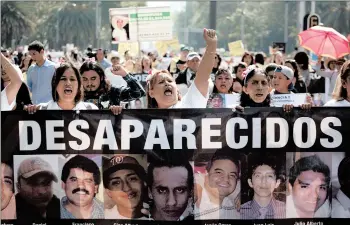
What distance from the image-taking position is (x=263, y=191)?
632 cm

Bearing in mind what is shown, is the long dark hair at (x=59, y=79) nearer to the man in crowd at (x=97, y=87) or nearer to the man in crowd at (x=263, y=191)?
the man in crowd at (x=97, y=87)

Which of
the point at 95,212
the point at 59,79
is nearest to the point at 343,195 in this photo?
the point at 95,212

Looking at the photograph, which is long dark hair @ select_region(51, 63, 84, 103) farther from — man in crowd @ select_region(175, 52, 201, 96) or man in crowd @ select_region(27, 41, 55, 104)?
man in crowd @ select_region(175, 52, 201, 96)

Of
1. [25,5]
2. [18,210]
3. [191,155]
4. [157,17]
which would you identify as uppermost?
[25,5]

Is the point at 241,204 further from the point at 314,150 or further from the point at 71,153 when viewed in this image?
the point at 71,153

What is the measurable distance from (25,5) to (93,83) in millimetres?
65054

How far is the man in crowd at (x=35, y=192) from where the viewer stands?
20.9 ft

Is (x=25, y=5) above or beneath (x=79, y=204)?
above

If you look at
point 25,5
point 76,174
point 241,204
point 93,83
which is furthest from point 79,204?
point 25,5

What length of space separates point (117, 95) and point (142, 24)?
9421mm

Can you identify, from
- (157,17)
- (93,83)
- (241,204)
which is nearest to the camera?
(241,204)

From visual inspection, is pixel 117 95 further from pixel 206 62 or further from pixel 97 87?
pixel 206 62

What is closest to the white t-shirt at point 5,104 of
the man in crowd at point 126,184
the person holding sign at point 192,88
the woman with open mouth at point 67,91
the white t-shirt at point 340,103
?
the woman with open mouth at point 67,91

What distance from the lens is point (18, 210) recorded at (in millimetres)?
6367
